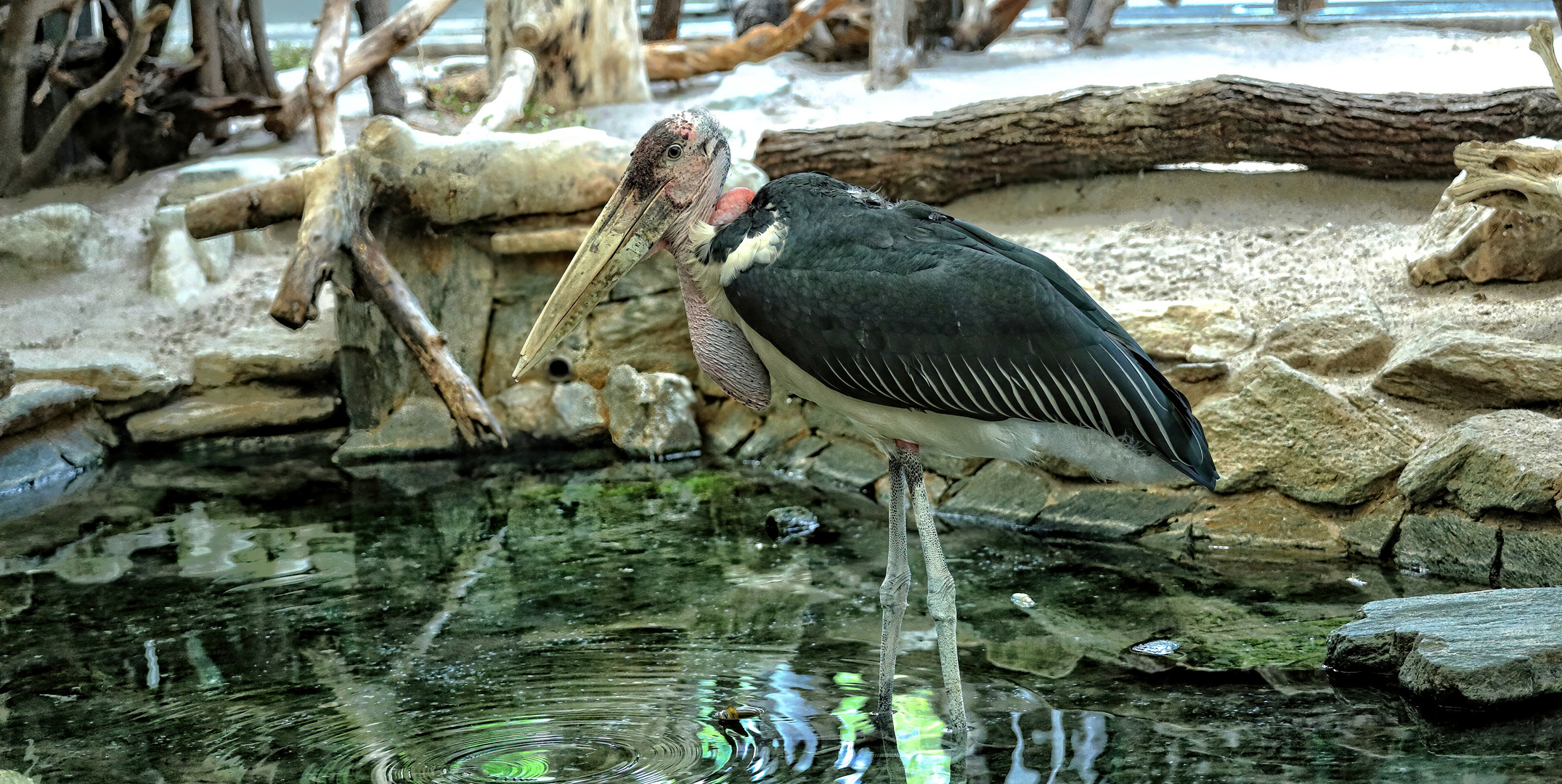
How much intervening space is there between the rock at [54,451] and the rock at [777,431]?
3.27m

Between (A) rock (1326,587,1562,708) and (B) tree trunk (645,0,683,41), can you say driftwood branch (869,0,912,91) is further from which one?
(A) rock (1326,587,1562,708)

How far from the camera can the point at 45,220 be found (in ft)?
27.1

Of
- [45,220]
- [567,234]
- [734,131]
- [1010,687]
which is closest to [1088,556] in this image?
[1010,687]

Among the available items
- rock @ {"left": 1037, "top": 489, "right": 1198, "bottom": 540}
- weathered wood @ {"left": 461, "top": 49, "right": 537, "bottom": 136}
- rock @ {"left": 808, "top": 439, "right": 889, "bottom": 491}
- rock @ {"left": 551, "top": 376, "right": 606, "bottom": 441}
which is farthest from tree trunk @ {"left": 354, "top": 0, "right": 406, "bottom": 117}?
rock @ {"left": 1037, "top": 489, "right": 1198, "bottom": 540}

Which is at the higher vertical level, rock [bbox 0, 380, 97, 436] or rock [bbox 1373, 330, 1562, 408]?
rock [bbox 1373, 330, 1562, 408]

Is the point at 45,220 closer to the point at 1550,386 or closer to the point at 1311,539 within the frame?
the point at 1311,539

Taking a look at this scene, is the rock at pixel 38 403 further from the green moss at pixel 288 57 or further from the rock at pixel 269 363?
the green moss at pixel 288 57

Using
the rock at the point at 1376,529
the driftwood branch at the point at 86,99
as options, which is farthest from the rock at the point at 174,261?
the rock at the point at 1376,529

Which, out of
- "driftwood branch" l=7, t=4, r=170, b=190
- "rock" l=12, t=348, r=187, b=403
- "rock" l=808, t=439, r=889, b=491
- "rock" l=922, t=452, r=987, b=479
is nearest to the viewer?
"rock" l=922, t=452, r=987, b=479

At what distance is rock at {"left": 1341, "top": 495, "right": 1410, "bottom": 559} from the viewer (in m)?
4.36

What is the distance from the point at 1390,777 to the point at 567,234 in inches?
181

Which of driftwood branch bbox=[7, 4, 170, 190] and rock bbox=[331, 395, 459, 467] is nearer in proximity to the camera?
rock bbox=[331, 395, 459, 467]

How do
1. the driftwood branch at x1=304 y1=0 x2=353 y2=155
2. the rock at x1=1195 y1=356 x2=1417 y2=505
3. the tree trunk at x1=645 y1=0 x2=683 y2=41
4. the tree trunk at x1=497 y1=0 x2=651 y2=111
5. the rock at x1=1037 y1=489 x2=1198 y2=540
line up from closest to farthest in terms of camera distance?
the rock at x1=1195 y1=356 x2=1417 y2=505 → the rock at x1=1037 y1=489 x2=1198 y2=540 → the driftwood branch at x1=304 y1=0 x2=353 y2=155 → the tree trunk at x1=497 y1=0 x2=651 y2=111 → the tree trunk at x1=645 y1=0 x2=683 y2=41

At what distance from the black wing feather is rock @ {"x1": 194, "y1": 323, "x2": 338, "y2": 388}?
15.4 ft
